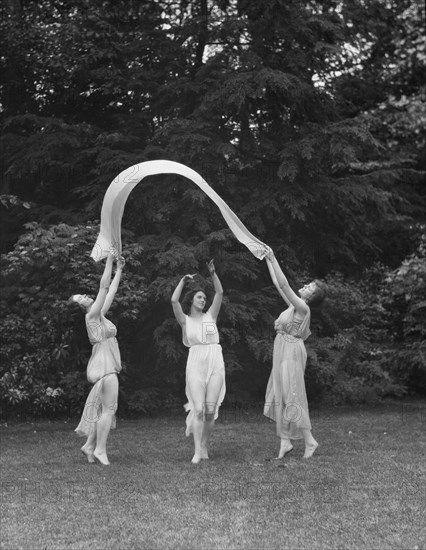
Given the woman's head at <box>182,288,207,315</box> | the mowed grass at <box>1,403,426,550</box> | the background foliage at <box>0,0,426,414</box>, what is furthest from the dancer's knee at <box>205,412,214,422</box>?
the background foliage at <box>0,0,426,414</box>

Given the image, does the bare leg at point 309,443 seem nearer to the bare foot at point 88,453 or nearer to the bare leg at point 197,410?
the bare leg at point 197,410

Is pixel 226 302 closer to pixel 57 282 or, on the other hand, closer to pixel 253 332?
pixel 253 332

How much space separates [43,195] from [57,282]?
12.5 feet

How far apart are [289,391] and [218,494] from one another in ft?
8.81

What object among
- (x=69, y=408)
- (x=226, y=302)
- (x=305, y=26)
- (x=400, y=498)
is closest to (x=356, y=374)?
(x=226, y=302)

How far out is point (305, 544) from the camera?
6.41m

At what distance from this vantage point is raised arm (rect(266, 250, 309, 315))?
34.2 feet

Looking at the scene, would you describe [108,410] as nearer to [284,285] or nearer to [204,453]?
→ [204,453]

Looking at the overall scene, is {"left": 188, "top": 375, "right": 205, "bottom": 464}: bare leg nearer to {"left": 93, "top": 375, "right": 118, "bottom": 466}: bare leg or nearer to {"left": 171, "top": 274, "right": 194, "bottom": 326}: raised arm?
{"left": 171, "top": 274, "right": 194, "bottom": 326}: raised arm

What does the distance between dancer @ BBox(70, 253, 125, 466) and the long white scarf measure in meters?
0.20

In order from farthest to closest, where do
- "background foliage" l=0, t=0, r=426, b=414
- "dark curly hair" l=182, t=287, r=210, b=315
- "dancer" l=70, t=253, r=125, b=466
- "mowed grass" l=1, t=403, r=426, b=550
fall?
"background foliage" l=0, t=0, r=426, b=414, "dark curly hair" l=182, t=287, r=210, b=315, "dancer" l=70, t=253, r=125, b=466, "mowed grass" l=1, t=403, r=426, b=550

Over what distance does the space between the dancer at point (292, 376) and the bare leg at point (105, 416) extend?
1951mm

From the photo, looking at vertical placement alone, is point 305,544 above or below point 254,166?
below

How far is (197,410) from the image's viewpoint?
10.6 m
